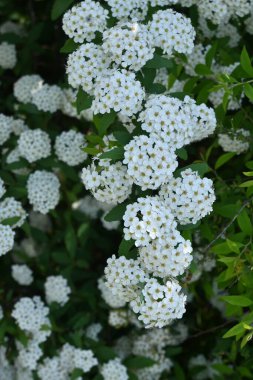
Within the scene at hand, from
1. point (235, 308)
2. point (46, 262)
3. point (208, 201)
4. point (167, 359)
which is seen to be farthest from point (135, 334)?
point (208, 201)

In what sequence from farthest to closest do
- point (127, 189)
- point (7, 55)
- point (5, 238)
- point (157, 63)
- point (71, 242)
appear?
point (7, 55) → point (71, 242) → point (5, 238) → point (157, 63) → point (127, 189)

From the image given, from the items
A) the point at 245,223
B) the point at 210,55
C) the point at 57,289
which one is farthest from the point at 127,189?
the point at 57,289

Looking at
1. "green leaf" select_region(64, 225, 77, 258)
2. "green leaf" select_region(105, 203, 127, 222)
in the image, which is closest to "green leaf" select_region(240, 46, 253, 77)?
"green leaf" select_region(105, 203, 127, 222)

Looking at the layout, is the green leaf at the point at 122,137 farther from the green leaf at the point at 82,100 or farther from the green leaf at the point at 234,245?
the green leaf at the point at 234,245

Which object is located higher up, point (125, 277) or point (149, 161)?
point (149, 161)

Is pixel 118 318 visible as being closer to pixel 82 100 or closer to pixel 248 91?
pixel 82 100

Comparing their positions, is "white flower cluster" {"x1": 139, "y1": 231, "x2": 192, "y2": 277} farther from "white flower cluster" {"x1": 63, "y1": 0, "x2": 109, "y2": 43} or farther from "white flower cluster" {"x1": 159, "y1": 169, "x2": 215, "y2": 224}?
"white flower cluster" {"x1": 63, "y1": 0, "x2": 109, "y2": 43}
